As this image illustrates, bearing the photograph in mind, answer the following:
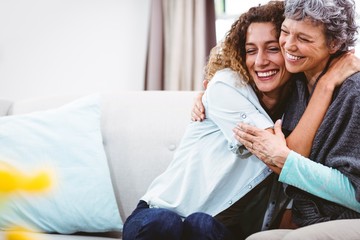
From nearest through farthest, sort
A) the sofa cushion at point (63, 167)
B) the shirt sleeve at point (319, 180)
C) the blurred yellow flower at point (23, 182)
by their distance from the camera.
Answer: the blurred yellow flower at point (23, 182) → the shirt sleeve at point (319, 180) → the sofa cushion at point (63, 167)

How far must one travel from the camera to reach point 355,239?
1201 millimetres

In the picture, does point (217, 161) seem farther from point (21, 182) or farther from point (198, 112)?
point (21, 182)

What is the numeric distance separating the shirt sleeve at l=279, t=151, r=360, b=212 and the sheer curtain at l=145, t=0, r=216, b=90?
142 cm

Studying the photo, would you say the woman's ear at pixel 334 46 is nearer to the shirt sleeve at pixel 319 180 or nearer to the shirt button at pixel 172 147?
the shirt sleeve at pixel 319 180

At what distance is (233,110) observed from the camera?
1.67 m

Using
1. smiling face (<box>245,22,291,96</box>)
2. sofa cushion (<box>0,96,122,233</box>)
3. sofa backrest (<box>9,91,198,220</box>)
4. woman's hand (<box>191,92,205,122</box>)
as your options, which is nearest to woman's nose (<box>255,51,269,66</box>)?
smiling face (<box>245,22,291,96</box>)

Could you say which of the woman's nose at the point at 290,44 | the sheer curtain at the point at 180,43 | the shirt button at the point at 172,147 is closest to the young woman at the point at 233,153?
the woman's nose at the point at 290,44

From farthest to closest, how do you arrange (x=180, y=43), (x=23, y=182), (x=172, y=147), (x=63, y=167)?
(x=180, y=43), (x=172, y=147), (x=63, y=167), (x=23, y=182)

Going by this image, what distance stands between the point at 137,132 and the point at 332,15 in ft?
2.79

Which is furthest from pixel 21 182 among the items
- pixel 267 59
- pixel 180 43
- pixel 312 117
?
pixel 180 43

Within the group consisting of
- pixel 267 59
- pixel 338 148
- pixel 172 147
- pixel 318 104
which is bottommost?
pixel 172 147

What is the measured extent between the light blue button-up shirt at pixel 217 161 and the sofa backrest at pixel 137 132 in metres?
0.19

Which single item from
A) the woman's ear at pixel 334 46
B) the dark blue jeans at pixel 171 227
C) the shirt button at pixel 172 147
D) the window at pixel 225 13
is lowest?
the dark blue jeans at pixel 171 227

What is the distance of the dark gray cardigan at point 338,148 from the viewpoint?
4.84ft
